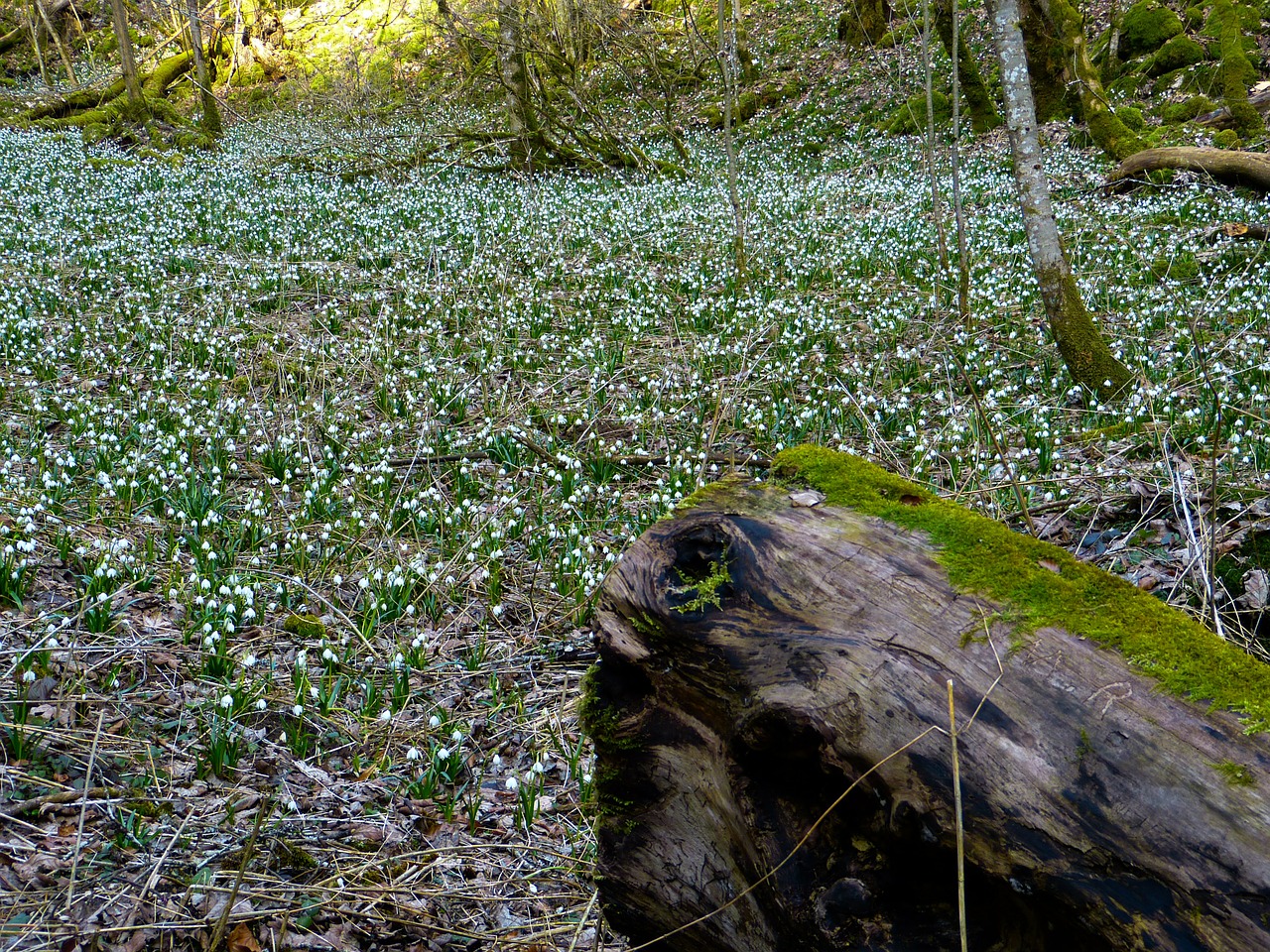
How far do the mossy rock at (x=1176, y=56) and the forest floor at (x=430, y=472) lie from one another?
4798mm

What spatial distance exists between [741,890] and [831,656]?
71 centimetres

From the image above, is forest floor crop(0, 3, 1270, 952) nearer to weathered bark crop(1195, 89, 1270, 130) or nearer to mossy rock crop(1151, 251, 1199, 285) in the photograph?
mossy rock crop(1151, 251, 1199, 285)

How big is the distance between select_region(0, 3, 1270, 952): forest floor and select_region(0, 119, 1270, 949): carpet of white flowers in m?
0.03

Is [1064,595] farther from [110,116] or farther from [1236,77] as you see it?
[110,116]

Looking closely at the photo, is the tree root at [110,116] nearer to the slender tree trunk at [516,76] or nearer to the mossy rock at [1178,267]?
the slender tree trunk at [516,76]

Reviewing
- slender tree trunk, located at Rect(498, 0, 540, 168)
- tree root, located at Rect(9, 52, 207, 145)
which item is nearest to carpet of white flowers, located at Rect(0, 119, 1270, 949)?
slender tree trunk, located at Rect(498, 0, 540, 168)

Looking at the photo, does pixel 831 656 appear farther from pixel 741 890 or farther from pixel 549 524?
pixel 549 524

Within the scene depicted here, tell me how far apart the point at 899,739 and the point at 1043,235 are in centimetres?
558

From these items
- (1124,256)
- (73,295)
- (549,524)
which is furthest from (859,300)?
(73,295)

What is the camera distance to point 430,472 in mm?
5988

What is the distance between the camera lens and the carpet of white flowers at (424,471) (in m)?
3.07

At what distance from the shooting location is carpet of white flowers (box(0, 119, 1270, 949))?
3.07 metres

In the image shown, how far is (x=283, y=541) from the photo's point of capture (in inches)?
208

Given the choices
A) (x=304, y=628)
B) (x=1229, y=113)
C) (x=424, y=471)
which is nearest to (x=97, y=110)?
(x=424, y=471)
